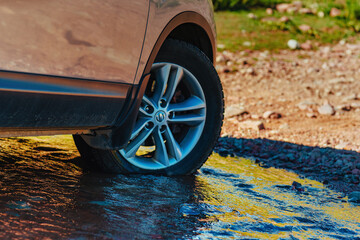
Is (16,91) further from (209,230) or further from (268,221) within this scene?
(268,221)

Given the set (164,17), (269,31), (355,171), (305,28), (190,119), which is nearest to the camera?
(164,17)

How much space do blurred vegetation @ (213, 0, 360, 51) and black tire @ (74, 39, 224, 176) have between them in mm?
6452

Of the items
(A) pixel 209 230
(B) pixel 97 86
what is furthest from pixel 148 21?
(A) pixel 209 230

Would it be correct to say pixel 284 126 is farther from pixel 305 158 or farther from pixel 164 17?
pixel 164 17

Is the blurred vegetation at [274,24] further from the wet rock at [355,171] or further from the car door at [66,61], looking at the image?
the car door at [66,61]

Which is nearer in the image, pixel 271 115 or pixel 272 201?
pixel 272 201

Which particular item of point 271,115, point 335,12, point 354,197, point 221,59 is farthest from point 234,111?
point 335,12

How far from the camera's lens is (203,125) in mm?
Result: 3568

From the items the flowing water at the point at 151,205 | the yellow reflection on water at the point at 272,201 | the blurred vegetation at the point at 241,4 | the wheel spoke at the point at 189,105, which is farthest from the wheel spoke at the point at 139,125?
the blurred vegetation at the point at 241,4

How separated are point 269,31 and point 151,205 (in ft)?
30.5

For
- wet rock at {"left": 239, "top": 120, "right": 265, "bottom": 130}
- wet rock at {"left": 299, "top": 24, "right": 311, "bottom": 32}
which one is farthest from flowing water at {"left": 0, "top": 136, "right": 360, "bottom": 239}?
wet rock at {"left": 299, "top": 24, "right": 311, "bottom": 32}

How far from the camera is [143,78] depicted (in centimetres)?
295

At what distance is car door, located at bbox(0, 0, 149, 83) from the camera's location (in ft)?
7.40

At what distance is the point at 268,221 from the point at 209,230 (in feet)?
1.47
